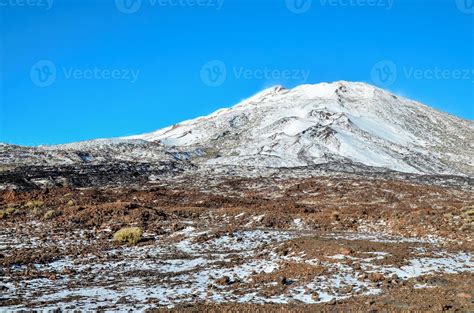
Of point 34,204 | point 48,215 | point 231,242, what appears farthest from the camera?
point 34,204

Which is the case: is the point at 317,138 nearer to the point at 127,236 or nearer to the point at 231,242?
the point at 231,242

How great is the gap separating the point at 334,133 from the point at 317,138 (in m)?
3.57

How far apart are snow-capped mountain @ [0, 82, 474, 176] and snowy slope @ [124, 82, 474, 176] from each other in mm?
169

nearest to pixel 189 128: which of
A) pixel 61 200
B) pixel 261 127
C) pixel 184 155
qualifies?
pixel 261 127

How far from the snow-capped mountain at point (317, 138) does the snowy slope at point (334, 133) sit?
0.17 meters

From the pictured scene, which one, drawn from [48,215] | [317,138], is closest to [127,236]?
[48,215]

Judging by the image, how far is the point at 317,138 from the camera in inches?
3196

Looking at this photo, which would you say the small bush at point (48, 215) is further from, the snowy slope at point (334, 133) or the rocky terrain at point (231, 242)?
the snowy slope at point (334, 133)

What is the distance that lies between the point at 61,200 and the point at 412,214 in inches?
901

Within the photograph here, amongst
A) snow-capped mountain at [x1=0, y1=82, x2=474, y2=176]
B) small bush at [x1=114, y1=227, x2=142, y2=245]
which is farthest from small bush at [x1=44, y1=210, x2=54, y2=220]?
snow-capped mountain at [x1=0, y1=82, x2=474, y2=176]

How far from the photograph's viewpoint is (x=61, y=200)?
102 ft

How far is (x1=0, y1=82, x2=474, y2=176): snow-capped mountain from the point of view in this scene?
232 ft

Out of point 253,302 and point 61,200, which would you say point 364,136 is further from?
point 253,302

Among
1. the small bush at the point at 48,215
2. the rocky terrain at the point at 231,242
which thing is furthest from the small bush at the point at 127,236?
the small bush at the point at 48,215
